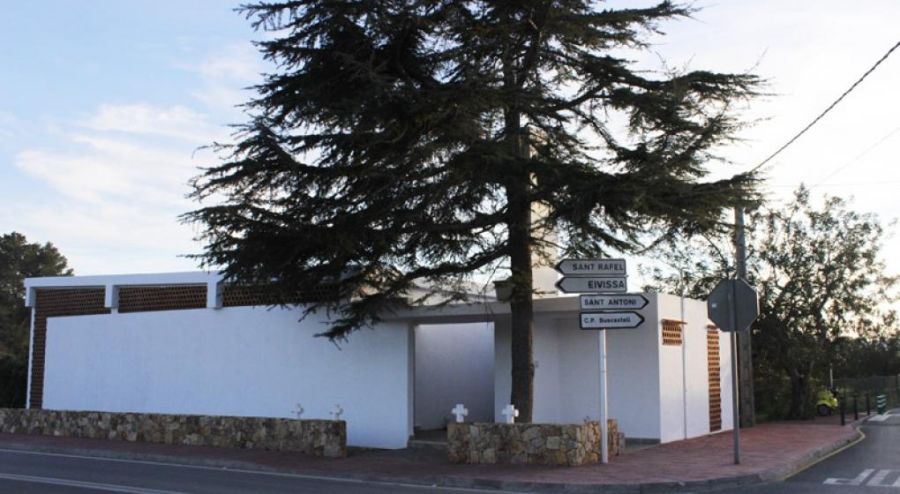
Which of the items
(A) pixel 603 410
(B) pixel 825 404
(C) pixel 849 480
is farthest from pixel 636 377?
(B) pixel 825 404

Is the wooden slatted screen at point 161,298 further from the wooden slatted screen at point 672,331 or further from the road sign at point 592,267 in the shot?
the road sign at point 592,267

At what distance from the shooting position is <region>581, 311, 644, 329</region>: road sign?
15633mm

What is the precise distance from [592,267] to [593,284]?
0.98ft

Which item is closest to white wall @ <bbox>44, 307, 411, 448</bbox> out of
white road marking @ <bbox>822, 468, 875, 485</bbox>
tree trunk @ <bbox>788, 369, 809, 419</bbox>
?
white road marking @ <bbox>822, 468, 875, 485</bbox>

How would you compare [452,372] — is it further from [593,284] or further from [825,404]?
[825,404]

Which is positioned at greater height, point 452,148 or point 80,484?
point 452,148

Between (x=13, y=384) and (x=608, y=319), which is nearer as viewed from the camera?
(x=608, y=319)

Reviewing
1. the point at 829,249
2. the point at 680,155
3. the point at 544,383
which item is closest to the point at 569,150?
the point at 680,155

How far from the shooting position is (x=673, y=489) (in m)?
13.1

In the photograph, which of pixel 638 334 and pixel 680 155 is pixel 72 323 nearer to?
pixel 638 334

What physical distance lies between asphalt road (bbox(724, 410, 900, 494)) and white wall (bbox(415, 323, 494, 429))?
10.1 metres

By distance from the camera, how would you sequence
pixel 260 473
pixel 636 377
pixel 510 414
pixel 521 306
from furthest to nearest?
pixel 636 377, pixel 521 306, pixel 510 414, pixel 260 473

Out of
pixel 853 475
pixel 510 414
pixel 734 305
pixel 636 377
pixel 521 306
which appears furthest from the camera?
pixel 636 377

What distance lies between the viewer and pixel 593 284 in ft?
52.0
